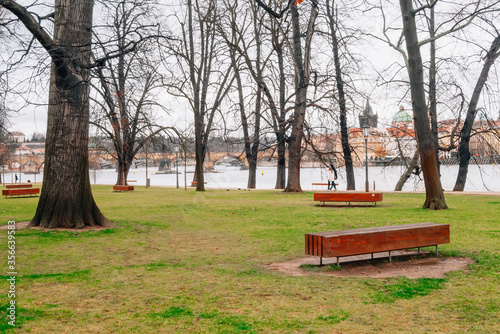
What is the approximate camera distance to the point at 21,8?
11531mm

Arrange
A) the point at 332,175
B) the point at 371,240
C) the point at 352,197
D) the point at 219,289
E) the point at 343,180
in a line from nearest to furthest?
the point at 219,289 < the point at 371,240 < the point at 352,197 < the point at 343,180 < the point at 332,175

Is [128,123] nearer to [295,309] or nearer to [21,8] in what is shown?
[21,8]

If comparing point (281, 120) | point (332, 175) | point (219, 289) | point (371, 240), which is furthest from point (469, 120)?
point (219, 289)

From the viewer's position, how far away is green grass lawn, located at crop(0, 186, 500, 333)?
5293 mm

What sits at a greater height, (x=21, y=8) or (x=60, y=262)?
(x=21, y=8)

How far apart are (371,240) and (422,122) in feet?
33.0

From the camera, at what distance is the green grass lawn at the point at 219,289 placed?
529 centimetres

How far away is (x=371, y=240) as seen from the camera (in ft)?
26.9

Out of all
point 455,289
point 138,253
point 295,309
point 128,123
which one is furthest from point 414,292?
point 128,123

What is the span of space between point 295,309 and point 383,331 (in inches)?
44.3

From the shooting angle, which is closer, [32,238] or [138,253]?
[138,253]

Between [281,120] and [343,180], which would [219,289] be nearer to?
[281,120]

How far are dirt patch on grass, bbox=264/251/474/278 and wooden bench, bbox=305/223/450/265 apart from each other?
24 centimetres

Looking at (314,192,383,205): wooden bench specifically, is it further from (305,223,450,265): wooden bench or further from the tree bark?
(305,223,450,265): wooden bench
